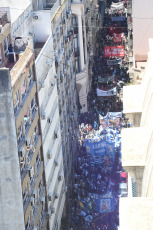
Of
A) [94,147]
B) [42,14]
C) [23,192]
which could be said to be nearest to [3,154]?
[23,192]

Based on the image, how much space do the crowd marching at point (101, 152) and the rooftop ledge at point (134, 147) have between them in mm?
13251

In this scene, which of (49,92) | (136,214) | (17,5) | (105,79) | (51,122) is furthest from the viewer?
(105,79)

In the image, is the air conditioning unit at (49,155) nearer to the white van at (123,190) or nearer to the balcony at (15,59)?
the balcony at (15,59)

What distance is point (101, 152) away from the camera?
145ft

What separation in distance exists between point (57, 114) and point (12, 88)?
1298cm

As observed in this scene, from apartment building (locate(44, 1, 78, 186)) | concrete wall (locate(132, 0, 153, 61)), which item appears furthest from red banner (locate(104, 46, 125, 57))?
apartment building (locate(44, 1, 78, 186))

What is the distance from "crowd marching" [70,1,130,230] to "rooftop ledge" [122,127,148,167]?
13.3 meters

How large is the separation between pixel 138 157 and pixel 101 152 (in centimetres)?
1933

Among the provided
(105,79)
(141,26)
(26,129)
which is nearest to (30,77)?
(26,129)

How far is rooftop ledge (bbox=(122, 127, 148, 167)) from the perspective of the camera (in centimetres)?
2458

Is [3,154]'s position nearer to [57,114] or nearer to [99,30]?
[57,114]

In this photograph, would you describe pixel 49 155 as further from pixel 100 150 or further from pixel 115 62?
pixel 115 62

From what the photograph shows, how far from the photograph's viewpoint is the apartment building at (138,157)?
18.7m

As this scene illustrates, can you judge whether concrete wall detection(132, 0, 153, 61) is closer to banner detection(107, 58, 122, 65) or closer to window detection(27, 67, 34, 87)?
banner detection(107, 58, 122, 65)
